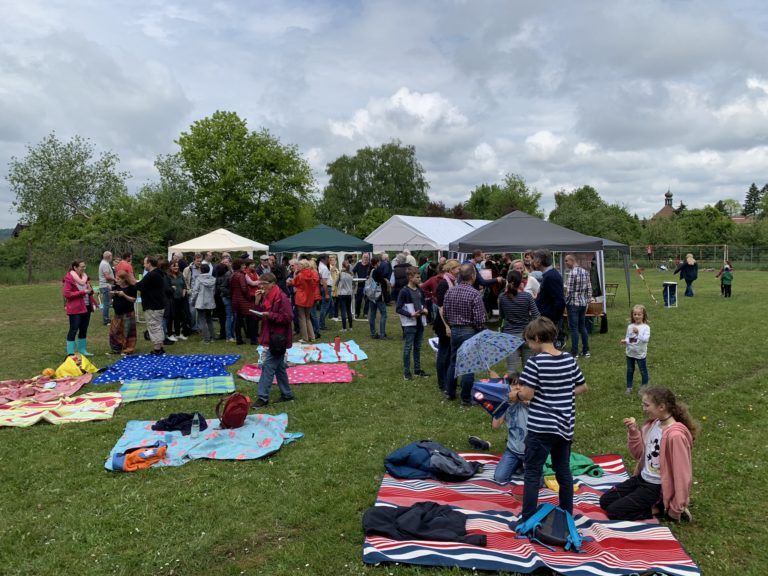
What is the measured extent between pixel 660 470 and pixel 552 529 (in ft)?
3.24

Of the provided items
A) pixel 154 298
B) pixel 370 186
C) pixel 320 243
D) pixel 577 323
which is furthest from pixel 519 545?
pixel 370 186

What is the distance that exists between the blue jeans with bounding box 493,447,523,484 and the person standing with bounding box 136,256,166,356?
7.02 metres

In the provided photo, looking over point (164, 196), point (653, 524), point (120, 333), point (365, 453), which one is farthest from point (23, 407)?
point (164, 196)

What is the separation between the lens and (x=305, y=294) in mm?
11047

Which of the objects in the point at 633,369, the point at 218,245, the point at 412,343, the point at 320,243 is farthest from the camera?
the point at 218,245

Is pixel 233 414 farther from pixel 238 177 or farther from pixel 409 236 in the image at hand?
pixel 238 177

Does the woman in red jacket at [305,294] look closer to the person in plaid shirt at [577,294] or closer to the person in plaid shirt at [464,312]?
the person in plaid shirt at [464,312]

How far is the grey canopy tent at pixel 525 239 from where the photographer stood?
12094 millimetres

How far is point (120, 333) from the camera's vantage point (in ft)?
32.8

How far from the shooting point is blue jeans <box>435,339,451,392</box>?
23.7ft

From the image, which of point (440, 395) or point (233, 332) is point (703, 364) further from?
point (233, 332)

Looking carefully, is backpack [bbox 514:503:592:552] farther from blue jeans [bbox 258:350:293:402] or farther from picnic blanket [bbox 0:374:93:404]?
picnic blanket [bbox 0:374:93:404]

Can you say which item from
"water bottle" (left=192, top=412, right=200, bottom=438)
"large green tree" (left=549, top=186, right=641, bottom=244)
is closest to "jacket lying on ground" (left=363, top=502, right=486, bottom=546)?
"water bottle" (left=192, top=412, right=200, bottom=438)

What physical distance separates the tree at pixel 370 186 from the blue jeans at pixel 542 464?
166 feet
